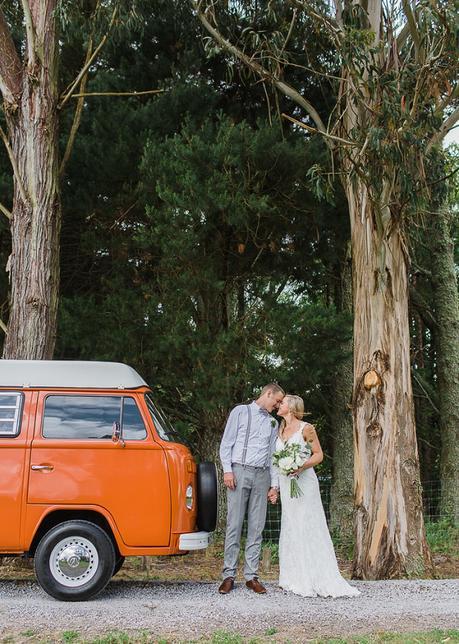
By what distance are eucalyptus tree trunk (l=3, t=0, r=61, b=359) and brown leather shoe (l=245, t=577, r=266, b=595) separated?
4525 millimetres

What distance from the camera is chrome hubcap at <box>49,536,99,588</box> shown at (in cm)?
729

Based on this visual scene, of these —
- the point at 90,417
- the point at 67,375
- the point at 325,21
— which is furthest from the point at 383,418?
the point at 325,21

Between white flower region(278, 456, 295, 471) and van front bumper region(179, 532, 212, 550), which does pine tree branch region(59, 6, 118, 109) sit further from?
van front bumper region(179, 532, 212, 550)

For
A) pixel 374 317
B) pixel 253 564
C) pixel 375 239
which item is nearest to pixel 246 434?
pixel 253 564

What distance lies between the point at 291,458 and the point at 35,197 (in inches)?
227

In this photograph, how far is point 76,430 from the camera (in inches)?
299

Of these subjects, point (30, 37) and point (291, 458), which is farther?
point (30, 37)

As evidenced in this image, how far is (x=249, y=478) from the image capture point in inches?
303

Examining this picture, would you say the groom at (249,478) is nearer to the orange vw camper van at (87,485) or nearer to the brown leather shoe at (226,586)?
the brown leather shoe at (226,586)

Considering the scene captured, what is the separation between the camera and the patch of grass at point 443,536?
43.7 ft

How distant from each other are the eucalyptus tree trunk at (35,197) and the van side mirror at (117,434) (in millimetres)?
3316

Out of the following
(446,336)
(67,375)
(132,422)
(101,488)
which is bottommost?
(101,488)

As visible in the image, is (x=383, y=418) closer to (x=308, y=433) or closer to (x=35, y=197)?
(x=308, y=433)

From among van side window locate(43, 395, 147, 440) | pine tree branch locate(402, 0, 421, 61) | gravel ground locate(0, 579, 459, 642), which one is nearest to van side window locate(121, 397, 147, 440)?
van side window locate(43, 395, 147, 440)
